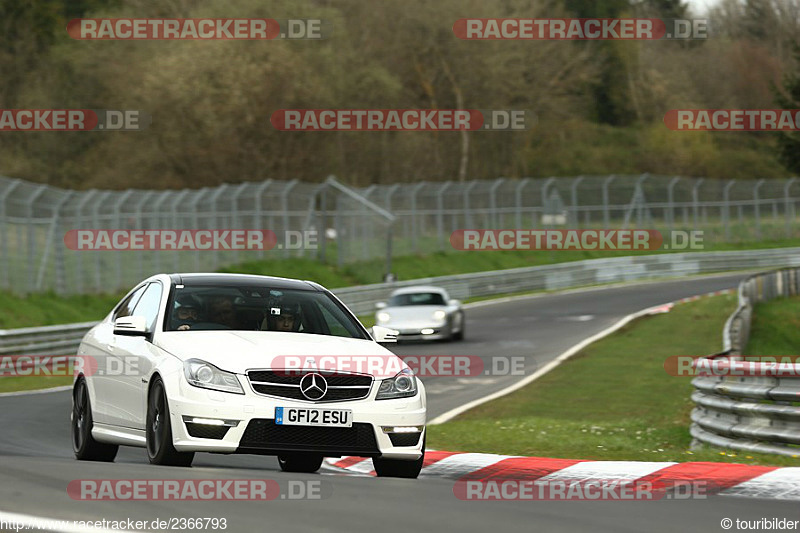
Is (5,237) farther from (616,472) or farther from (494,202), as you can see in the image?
(494,202)

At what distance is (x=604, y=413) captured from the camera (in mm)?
16828

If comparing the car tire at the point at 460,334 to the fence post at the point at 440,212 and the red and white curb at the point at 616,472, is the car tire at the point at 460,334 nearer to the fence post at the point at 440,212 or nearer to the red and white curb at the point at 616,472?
the red and white curb at the point at 616,472

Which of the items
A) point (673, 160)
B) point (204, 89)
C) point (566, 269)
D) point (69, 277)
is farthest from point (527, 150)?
point (69, 277)

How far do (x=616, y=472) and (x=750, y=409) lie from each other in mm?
2405

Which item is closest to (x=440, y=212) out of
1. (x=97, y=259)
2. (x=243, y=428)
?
(x=97, y=259)

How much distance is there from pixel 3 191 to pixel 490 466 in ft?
72.7

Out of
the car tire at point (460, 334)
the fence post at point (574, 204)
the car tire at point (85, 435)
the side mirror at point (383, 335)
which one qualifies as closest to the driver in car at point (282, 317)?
the side mirror at point (383, 335)

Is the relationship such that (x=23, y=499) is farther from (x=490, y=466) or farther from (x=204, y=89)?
(x=204, y=89)

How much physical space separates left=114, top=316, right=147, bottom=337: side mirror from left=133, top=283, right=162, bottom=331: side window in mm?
115

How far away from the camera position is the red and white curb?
8.46 m

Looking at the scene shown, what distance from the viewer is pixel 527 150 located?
273 ft

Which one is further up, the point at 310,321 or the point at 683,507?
the point at 310,321

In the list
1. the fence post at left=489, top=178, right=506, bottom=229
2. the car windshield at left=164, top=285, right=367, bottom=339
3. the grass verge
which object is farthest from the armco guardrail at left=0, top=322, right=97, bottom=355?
the fence post at left=489, top=178, right=506, bottom=229

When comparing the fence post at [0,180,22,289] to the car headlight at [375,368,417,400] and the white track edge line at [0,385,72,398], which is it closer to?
the white track edge line at [0,385,72,398]
